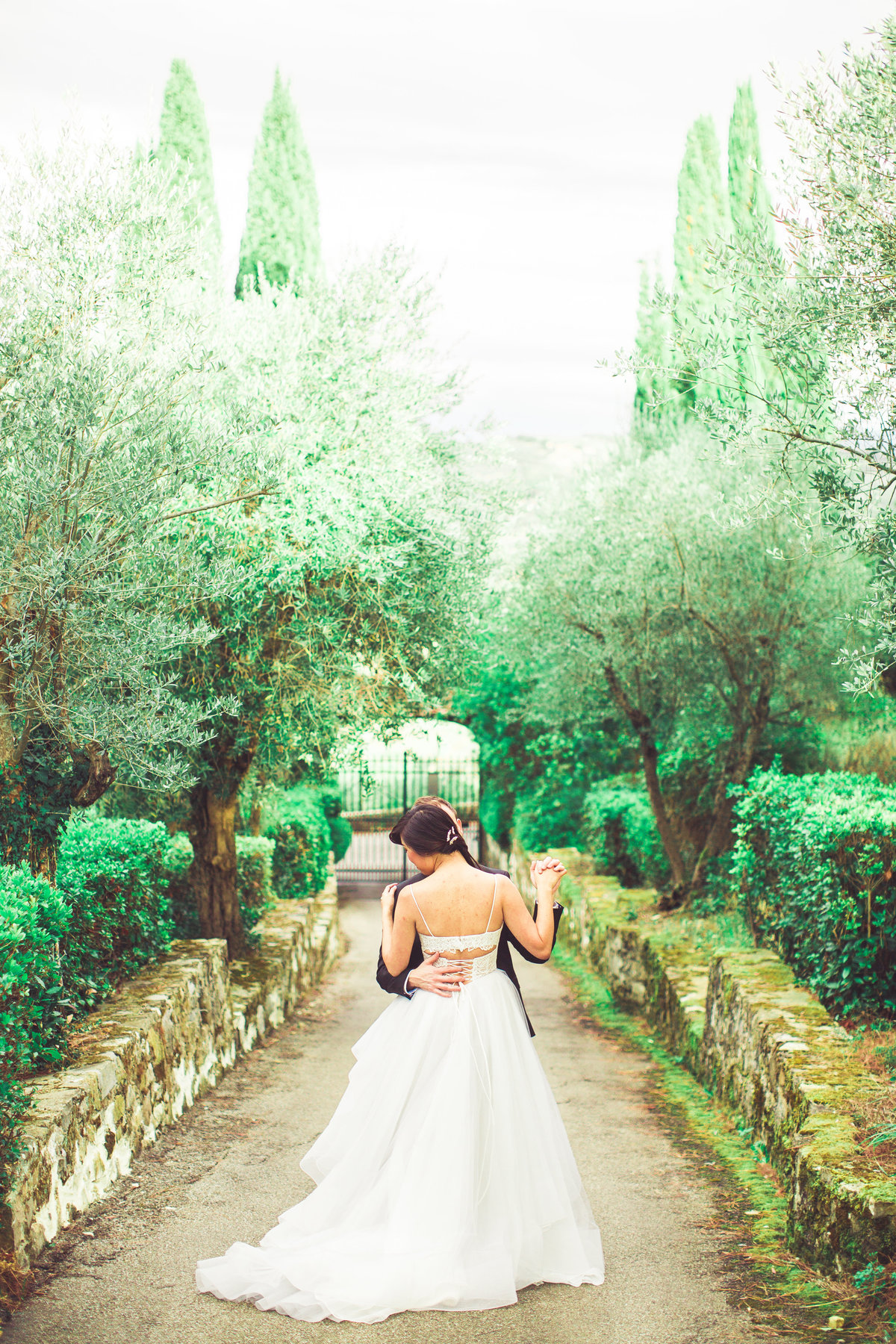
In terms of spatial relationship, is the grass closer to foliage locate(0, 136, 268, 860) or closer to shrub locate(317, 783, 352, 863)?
foliage locate(0, 136, 268, 860)

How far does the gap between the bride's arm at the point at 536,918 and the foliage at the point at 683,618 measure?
544 centimetres

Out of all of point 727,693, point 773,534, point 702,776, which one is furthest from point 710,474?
point 702,776

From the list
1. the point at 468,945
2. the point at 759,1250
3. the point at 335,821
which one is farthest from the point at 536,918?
the point at 335,821

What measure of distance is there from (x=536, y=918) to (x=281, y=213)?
15269 mm

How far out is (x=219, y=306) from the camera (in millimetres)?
8211

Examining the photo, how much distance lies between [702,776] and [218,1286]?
9.10m

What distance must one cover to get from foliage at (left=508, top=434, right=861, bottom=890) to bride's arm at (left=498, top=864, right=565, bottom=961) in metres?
5.44

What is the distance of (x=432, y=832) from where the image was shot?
13.9 feet

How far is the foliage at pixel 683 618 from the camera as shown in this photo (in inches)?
381

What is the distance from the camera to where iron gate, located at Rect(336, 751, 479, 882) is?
21.3m

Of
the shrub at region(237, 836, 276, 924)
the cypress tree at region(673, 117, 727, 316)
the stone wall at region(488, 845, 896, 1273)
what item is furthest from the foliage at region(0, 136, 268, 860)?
the cypress tree at region(673, 117, 727, 316)

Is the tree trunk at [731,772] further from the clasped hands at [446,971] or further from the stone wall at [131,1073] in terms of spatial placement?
the clasped hands at [446,971]

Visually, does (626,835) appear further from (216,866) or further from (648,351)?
(648,351)

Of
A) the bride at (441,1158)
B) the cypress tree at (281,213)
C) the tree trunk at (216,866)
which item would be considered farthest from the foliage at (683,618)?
the cypress tree at (281,213)
